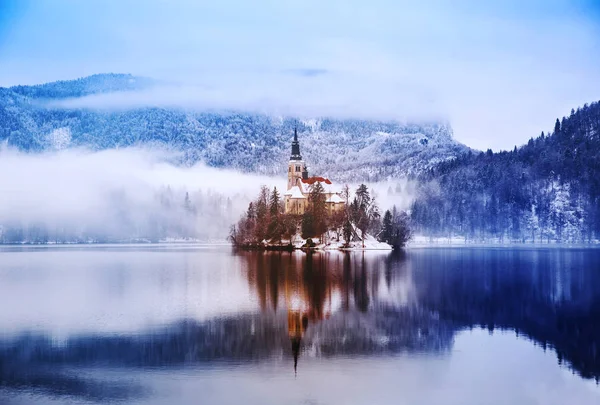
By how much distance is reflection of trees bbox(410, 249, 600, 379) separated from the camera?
37.1m

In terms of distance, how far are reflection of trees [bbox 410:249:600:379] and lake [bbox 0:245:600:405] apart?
0.54 feet

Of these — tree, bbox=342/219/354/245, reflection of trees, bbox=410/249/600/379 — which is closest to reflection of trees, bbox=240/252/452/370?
reflection of trees, bbox=410/249/600/379

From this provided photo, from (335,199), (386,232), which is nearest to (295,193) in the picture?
(335,199)

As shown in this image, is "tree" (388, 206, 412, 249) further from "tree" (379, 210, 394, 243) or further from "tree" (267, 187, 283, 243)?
"tree" (267, 187, 283, 243)

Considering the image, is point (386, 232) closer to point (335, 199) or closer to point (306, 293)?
point (335, 199)

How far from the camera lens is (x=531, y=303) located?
168ft

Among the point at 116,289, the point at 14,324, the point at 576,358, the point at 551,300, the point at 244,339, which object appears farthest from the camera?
the point at 116,289

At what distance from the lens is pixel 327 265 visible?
8319cm

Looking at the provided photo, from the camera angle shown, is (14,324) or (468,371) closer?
(468,371)

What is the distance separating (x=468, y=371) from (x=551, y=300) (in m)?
24.8

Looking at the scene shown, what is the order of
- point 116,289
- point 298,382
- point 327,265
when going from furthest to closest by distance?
point 327,265 < point 116,289 < point 298,382

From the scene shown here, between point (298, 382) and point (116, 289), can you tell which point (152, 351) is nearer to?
point (298, 382)

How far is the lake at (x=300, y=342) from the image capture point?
27719 mm

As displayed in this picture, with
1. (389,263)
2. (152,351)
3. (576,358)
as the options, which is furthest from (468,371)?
(389,263)
